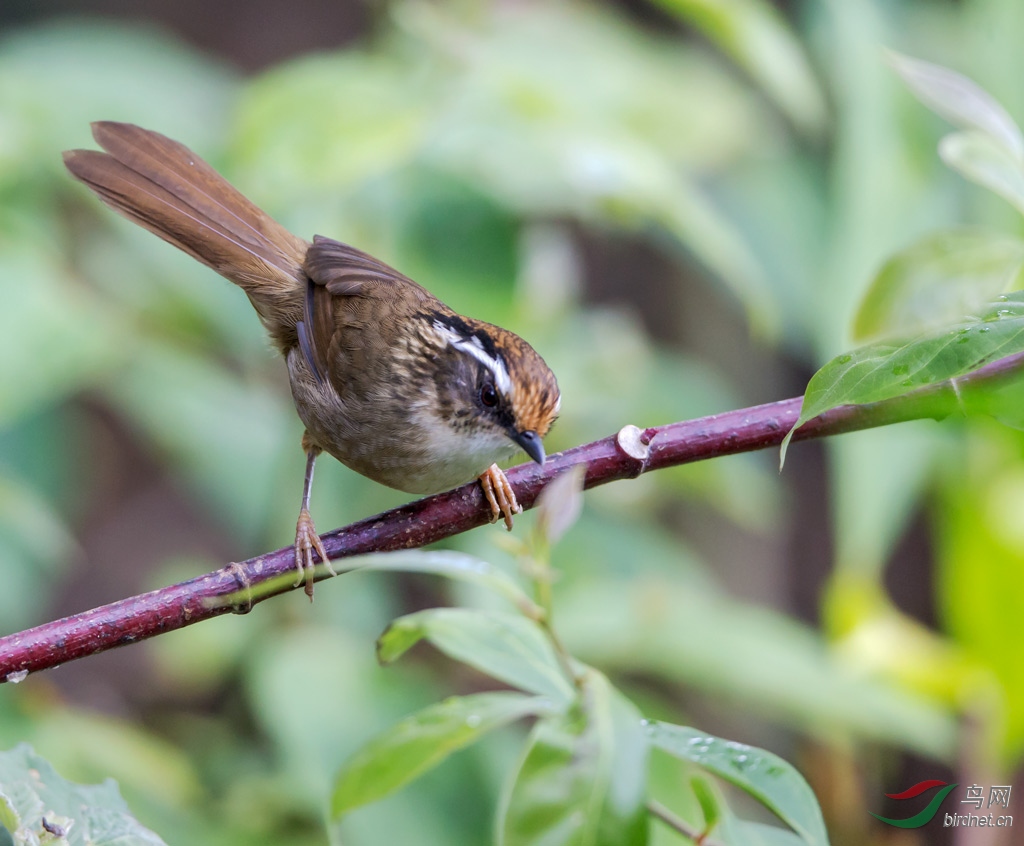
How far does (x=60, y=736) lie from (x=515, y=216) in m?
2.13

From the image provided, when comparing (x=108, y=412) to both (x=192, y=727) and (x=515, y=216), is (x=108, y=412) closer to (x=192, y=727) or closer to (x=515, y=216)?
(x=192, y=727)

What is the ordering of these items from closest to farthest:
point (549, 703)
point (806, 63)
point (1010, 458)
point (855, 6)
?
1. point (549, 703)
2. point (1010, 458)
3. point (855, 6)
4. point (806, 63)

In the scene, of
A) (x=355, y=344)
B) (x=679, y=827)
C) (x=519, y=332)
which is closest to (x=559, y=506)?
(x=679, y=827)

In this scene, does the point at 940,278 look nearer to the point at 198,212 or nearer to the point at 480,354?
the point at 480,354

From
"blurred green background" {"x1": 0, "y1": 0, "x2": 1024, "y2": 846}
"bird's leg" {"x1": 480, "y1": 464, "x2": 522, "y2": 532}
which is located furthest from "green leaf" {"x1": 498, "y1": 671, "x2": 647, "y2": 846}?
"blurred green background" {"x1": 0, "y1": 0, "x2": 1024, "y2": 846}

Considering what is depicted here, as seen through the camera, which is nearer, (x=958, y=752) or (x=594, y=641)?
(x=594, y=641)

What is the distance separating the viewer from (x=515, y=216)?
3.39 meters

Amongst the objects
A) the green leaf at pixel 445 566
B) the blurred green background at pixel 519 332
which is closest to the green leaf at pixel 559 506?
the green leaf at pixel 445 566

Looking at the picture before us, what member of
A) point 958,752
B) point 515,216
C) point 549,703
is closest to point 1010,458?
point 958,752

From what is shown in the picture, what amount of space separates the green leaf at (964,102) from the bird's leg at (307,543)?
4.53 ft

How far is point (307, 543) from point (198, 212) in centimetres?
130

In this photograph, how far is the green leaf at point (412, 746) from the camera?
5.14ft

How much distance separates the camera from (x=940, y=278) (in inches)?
74.7

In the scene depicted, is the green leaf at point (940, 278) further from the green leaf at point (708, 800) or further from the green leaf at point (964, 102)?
the green leaf at point (708, 800)
